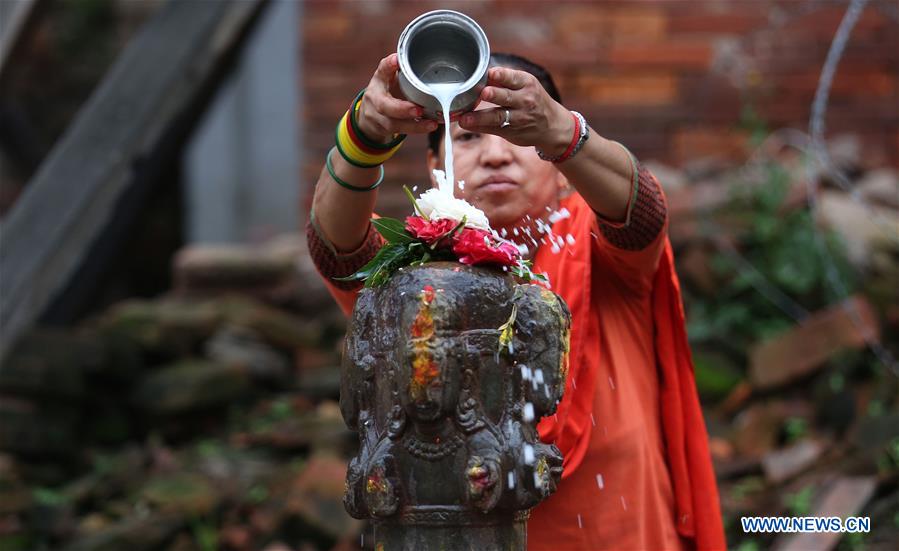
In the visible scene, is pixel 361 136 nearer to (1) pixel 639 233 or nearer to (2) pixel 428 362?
(2) pixel 428 362

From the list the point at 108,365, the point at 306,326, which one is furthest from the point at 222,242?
the point at 108,365

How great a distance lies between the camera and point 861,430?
475 centimetres

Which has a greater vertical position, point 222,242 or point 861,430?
point 222,242

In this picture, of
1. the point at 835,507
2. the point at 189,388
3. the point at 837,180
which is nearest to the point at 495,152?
the point at 835,507

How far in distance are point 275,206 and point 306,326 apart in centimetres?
88

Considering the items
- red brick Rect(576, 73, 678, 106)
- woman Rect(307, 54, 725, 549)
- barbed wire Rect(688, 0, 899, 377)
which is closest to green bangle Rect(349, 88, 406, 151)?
woman Rect(307, 54, 725, 549)

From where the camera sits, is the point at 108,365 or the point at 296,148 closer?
the point at 108,365

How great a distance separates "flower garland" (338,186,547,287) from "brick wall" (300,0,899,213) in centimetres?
430

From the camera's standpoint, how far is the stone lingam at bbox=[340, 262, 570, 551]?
2031 mm

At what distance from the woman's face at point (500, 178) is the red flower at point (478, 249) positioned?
16.0 inches

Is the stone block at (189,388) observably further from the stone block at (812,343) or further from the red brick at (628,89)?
the stone block at (812,343)

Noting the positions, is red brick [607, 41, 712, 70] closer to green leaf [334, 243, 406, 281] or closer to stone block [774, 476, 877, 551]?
stone block [774, 476, 877, 551]

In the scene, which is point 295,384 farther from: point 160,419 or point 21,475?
point 21,475

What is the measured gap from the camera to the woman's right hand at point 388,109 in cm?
214
